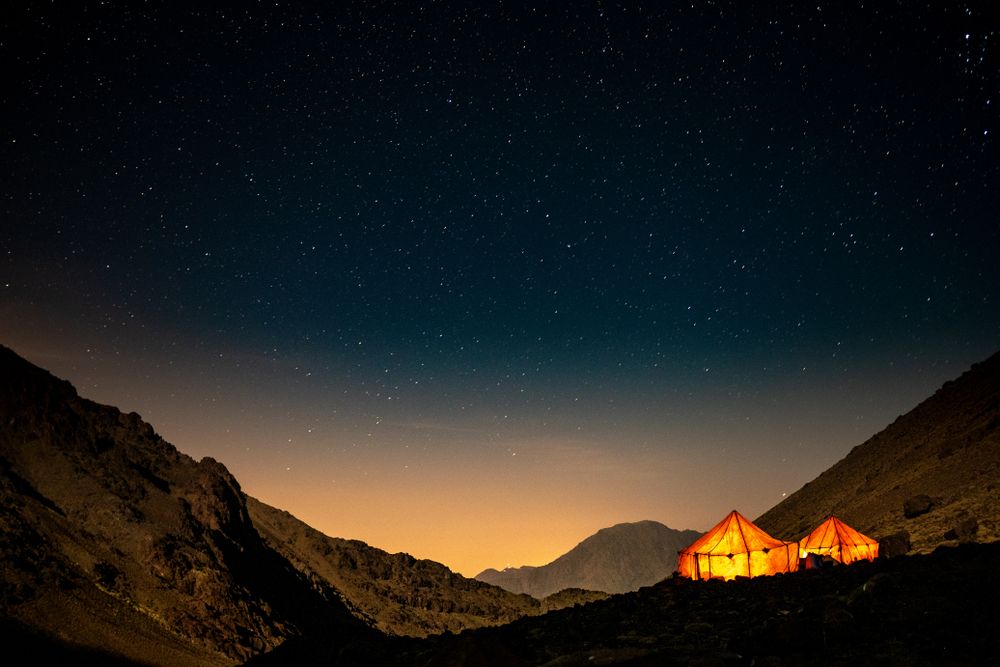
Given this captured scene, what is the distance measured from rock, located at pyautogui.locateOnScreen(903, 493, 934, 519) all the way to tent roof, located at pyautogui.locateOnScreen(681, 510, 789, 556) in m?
9.09

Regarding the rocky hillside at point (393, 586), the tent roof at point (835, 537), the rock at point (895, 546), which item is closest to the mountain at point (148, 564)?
the rocky hillside at point (393, 586)

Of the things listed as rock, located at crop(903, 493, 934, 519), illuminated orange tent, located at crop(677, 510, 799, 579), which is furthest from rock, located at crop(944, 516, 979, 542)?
rock, located at crop(903, 493, 934, 519)

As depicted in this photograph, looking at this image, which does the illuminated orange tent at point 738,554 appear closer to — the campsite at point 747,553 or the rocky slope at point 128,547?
the campsite at point 747,553

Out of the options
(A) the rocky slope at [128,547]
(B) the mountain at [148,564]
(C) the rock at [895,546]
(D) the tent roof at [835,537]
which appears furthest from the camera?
(A) the rocky slope at [128,547]

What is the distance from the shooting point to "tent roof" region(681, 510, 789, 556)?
2322 centimetres

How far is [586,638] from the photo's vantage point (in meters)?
12.9

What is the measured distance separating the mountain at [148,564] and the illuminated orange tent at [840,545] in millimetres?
20551

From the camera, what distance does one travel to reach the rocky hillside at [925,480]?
24.4 m

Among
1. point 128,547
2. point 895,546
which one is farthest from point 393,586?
point 895,546

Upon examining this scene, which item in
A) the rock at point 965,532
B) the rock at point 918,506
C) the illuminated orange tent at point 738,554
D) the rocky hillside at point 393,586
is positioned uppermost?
the rock at point 918,506

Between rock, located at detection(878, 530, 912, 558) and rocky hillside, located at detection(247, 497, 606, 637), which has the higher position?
rock, located at detection(878, 530, 912, 558)

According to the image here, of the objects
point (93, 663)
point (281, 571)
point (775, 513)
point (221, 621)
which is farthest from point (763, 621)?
point (281, 571)

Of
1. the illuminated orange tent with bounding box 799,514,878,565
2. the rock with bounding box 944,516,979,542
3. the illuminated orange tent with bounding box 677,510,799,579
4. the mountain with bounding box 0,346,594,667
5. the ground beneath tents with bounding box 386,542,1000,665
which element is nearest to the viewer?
the ground beneath tents with bounding box 386,542,1000,665

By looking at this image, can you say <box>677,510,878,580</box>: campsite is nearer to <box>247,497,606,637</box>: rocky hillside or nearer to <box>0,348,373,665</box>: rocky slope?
<box>0,348,373,665</box>: rocky slope
